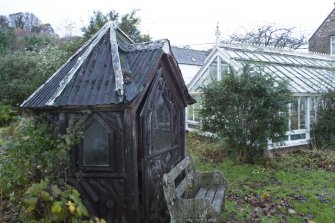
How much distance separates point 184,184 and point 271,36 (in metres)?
35.7

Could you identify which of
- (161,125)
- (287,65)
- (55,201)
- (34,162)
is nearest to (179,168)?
(161,125)

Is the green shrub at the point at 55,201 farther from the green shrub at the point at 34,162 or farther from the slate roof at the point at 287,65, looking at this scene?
the slate roof at the point at 287,65

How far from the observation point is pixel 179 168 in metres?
5.82

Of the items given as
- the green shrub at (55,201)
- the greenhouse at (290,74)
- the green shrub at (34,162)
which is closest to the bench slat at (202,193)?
the green shrub at (34,162)

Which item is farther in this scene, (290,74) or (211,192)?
(290,74)

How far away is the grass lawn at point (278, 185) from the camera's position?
6.65 meters

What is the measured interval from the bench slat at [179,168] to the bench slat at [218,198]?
0.78m

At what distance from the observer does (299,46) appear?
39.4 metres

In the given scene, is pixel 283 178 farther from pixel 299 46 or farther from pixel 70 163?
pixel 299 46

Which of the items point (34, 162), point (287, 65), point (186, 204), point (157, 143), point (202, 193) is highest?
point (287, 65)

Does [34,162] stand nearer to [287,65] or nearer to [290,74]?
[290,74]

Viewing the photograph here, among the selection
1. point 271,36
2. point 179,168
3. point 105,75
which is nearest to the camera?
point 105,75

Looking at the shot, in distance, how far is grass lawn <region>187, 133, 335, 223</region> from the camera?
21.8 feet

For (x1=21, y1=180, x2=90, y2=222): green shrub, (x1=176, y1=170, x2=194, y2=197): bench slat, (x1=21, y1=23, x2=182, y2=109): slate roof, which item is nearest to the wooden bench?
(x1=176, y1=170, x2=194, y2=197): bench slat
